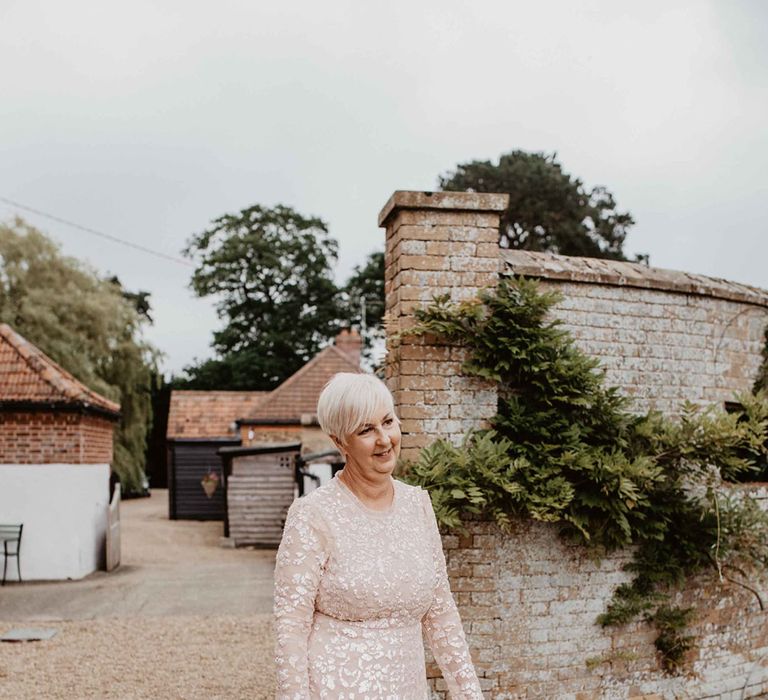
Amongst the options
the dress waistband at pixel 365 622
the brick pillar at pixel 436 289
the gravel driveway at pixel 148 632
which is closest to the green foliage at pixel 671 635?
the brick pillar at pixel 436 289

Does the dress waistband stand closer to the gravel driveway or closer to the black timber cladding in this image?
the gravel driveway

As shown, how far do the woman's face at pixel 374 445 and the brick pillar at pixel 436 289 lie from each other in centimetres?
298

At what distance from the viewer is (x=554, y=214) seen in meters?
35.6

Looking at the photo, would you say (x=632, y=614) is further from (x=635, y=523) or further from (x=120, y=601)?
(x=120, y=601)

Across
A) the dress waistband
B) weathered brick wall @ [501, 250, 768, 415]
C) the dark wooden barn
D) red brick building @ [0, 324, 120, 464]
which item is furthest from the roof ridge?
the dress waistband

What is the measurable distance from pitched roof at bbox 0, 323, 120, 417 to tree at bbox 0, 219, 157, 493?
746 centimetres

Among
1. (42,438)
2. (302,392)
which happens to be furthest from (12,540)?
(302,392)

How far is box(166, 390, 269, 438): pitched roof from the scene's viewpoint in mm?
27688

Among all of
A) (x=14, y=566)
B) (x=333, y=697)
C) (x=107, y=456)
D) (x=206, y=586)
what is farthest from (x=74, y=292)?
(x=333, y=697)

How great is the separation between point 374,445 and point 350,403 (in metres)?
0.16

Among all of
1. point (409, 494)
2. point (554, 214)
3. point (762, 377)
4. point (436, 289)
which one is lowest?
point (409, 494)

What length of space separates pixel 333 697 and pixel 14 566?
12.1 meters

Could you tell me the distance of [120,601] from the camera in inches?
446

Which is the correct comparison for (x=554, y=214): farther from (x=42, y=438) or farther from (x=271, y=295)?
(x=42, y=438)
